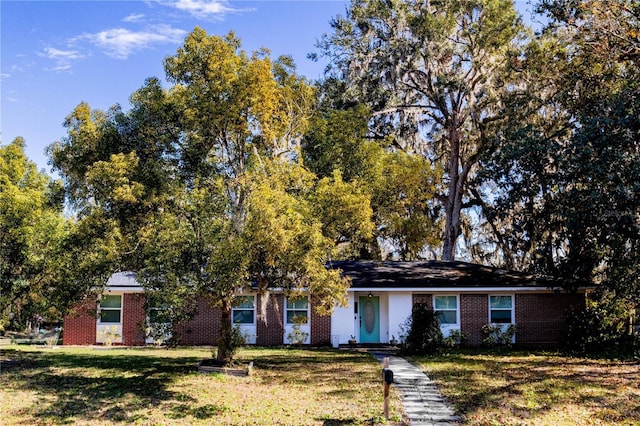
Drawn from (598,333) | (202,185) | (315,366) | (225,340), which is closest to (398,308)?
(315,366)

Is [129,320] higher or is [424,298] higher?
[424,298]

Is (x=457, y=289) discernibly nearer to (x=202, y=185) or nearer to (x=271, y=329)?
(x=271, y=329)

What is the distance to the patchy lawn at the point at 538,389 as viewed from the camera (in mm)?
12180

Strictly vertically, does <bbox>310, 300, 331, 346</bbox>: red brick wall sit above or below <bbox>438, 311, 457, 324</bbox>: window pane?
below

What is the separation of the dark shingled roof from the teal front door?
963 mm

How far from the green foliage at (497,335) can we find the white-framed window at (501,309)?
336 millimetres

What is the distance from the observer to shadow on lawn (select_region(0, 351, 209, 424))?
40.5 ft

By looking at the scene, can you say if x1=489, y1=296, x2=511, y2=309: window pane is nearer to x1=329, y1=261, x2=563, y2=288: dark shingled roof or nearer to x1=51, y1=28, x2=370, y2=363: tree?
x1=329, y1=261, x2=563, y2=288: dark shingled roof

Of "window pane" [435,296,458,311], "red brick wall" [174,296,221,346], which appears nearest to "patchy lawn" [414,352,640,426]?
"window pane" [435,296,458,311]

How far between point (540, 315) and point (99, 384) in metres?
16.7

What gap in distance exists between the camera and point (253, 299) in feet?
78.8

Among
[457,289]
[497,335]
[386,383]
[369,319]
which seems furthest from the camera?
[369,319]

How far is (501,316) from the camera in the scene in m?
23.5

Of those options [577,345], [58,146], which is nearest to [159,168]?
[58,146]
